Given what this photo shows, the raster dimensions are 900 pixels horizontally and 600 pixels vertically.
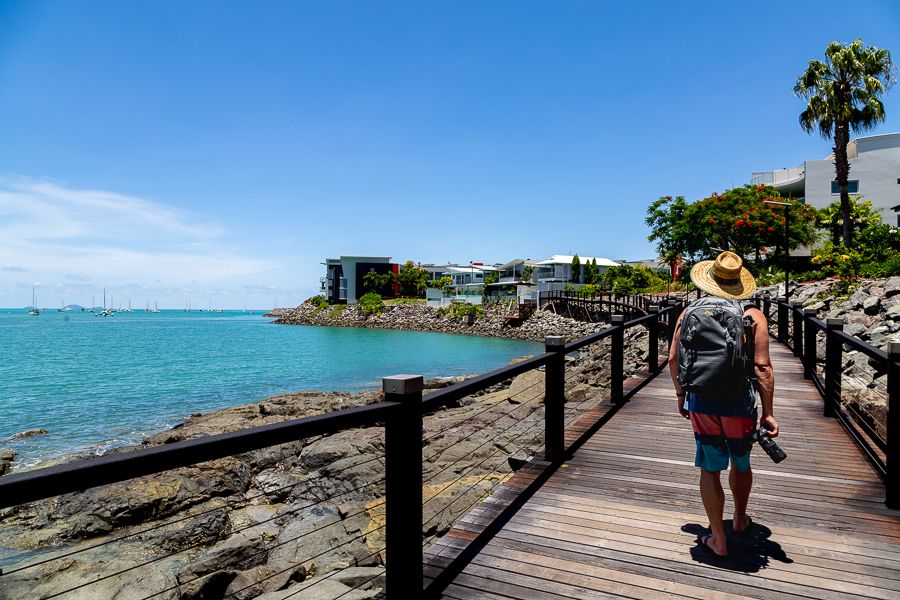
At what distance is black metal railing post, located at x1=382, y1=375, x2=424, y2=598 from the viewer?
111 inches

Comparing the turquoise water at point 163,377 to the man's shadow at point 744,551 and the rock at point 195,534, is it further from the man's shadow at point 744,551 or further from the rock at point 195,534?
the man's shadow at point 744,551

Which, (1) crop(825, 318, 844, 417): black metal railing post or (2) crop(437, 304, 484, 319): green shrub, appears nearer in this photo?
(1) crop(825, 318, 844, 417): black metal railing post

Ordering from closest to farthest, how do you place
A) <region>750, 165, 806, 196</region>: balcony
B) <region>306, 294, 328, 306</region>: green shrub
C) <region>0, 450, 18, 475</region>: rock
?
<region>0, 450, 18, 475</region>: rock
<region>750, 165, 806, 196</region>: balcony
<region>306, 294, 328, 306</region>: green shrub

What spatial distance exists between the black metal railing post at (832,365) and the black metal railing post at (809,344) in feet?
6.09

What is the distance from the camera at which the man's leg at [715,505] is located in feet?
11.2

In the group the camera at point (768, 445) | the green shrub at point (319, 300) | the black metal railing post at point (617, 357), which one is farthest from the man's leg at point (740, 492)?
the green shrub at point (319, 300)

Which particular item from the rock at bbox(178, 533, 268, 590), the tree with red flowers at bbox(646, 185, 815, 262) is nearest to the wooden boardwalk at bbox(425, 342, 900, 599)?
the rock at bbox(178, 533, 268, 590)

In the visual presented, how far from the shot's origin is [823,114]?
1160 inches

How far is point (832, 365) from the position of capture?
651 centimetres

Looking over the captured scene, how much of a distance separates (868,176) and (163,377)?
5250 centimetres

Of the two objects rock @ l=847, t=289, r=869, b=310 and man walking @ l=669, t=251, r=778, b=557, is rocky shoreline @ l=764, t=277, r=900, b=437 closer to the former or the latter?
rock @ l=847, t=289, r=869, b=310

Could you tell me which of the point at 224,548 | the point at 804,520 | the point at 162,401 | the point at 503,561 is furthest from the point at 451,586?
the point at 162,401

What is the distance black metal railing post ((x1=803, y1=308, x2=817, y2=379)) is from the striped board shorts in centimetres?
631

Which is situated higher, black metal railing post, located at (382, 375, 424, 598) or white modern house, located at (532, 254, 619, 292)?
white modern house, located at (532, 254, 619, 292)
